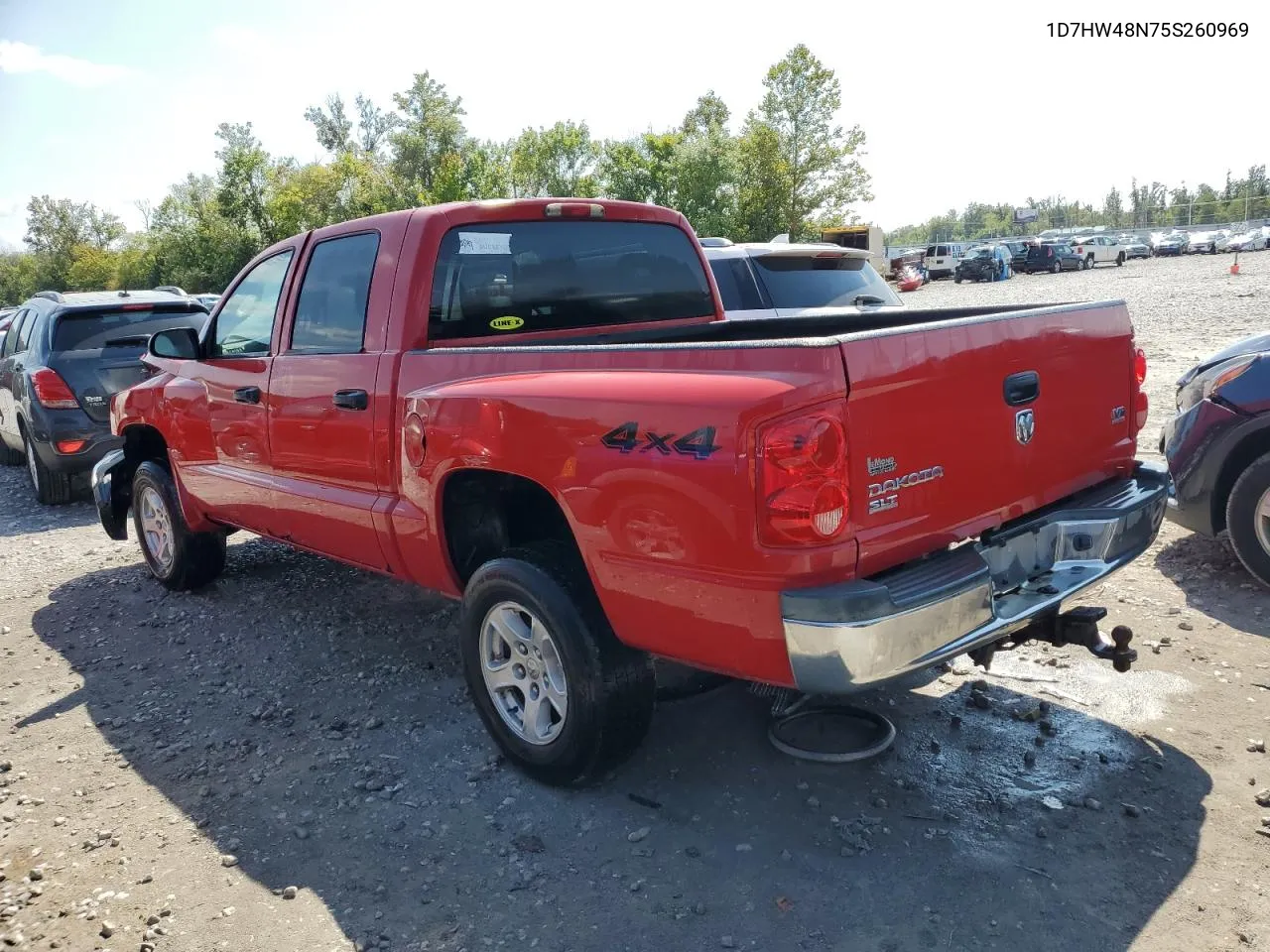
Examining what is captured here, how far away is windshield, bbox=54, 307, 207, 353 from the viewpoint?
28.3ft

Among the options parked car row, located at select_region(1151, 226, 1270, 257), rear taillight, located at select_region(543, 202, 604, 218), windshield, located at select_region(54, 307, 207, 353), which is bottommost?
windshield, located at select_region(54, 307, 207, 353)

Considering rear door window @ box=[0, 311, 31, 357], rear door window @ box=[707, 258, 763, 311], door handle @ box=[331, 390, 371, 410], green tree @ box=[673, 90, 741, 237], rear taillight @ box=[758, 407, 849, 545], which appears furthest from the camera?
green tree @ box=[673, 90, 741, 237]

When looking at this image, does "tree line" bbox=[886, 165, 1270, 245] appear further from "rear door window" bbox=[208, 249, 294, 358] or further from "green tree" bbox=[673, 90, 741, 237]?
"rear door window" bbox=[208, 249, 294, 358]

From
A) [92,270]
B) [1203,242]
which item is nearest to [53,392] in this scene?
[92,270]

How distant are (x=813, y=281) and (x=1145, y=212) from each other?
88220 mm

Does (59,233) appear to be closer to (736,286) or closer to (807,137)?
(807,137)

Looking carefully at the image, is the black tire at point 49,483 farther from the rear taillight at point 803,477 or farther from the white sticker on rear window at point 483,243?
the rear taillight at point 803,477

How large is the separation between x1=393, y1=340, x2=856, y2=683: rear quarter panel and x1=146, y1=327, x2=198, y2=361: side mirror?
8.08ft

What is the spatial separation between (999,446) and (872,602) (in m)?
0.81

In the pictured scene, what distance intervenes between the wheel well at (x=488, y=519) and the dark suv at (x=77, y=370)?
5.81m

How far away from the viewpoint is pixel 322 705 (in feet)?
14.2

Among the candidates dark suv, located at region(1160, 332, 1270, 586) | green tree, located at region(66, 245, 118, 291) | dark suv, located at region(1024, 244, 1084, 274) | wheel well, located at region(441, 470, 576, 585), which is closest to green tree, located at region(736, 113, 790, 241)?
dark suv, located at region(1024, 244, 1084, 274)

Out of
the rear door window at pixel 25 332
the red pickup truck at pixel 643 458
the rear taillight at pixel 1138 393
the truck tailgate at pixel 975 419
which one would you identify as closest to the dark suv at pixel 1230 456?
the rear taillight at pixel 1138 393

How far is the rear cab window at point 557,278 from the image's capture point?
13.0 feet
